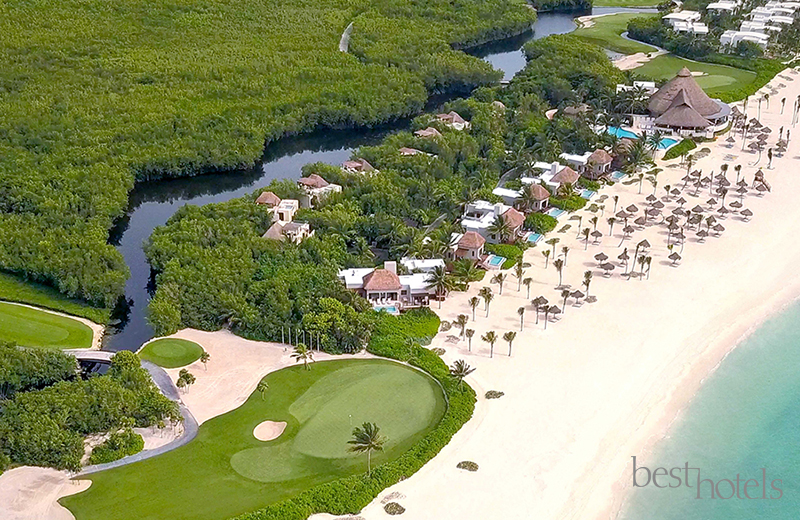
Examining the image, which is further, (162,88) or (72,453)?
(162,88)

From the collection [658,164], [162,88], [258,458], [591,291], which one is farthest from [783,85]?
[258,458]

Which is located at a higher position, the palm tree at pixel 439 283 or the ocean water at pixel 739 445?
the palm tree at pixel 439 283

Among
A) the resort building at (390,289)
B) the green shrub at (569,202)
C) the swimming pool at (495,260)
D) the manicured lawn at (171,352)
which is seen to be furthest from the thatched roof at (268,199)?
the green shrub at (569,202)

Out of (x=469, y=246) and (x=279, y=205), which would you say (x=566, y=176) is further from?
(x=279, y=205)

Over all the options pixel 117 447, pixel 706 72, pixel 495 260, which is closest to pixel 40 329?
pixel 117 447

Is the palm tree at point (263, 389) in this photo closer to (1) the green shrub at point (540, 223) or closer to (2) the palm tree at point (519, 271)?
(2) the palm tree at point (519, 271)

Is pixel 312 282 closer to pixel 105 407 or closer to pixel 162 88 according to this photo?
pixel 105 407

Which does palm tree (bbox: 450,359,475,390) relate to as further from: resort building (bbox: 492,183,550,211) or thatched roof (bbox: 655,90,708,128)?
thatched roof (bbox: 655,90,708,128)
